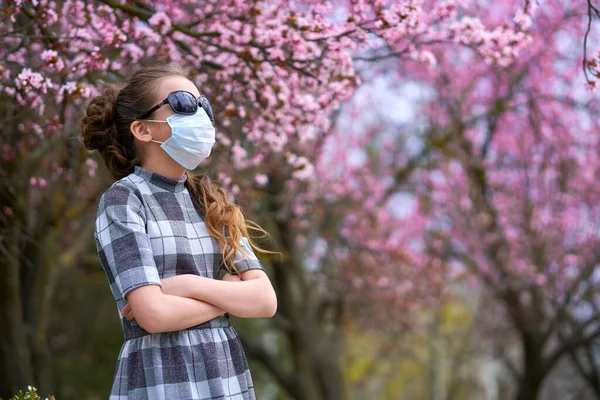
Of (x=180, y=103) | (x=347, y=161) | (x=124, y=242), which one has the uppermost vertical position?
(x=180, y=103)

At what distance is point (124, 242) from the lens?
2.11 m

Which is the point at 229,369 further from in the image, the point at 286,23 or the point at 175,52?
the point at 175,52

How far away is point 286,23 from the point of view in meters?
3.93

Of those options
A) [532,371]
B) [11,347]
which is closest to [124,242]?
[11,347]

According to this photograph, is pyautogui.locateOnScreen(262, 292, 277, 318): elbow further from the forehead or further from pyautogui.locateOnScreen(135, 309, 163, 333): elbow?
the forehead

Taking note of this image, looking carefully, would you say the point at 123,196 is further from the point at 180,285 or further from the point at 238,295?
the point at 238,295

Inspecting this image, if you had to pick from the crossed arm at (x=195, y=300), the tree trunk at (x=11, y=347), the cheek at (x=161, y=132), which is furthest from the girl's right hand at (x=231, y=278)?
the tree trunk at (x=11, y=347)

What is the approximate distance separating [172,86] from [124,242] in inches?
22.0

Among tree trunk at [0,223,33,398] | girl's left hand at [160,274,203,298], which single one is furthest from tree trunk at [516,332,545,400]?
girl's left hand at [160,274,203,298]

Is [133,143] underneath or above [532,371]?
above

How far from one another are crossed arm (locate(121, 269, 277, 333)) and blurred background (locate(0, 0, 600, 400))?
156 cm

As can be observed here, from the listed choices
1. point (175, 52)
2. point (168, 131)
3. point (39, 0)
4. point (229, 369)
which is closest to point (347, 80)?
point (175, 52)

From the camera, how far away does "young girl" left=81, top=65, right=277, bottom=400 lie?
2.10m

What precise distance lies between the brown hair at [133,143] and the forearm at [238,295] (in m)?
0.11
